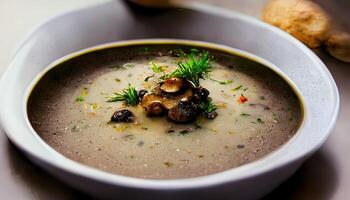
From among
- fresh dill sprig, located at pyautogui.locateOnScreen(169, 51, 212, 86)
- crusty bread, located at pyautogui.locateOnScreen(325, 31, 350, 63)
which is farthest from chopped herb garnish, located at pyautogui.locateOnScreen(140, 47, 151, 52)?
crusty bread, located at pyautogui.locateOnScreen(325, 31, 350, 63)

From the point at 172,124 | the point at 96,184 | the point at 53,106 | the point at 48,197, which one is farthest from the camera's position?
the point at 53,106

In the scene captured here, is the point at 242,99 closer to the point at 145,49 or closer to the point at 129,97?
the point at 129,97

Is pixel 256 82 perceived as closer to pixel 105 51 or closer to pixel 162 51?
pixel 162 51

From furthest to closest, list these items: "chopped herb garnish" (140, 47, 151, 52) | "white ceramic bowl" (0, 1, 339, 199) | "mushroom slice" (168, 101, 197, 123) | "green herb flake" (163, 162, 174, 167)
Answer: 1. "chopped herb garnish" (140, 47, 151, 52)
2. "mushroom slice" (168, 101, 197, 123)
3. "green herb flake" (163, 162, 174, 167)
4. "white ceramic bowl" (0, 1, 339, 199)

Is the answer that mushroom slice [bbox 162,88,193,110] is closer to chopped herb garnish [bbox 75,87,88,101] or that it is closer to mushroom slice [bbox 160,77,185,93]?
mushroom slice [bbox 160,77,185,93]

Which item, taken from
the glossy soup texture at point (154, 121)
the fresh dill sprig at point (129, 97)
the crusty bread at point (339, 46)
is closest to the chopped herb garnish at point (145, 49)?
the glossy soup texture at point (154, 121)

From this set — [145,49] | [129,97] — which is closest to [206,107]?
[129,97]

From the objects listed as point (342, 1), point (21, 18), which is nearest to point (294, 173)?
point (342, 1)

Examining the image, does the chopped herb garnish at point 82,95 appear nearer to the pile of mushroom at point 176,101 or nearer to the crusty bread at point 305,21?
the pile of mushroom at point 176,101
